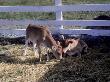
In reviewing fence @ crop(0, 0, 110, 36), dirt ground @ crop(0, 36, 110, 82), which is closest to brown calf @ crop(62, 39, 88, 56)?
dirt ground @ crop(0, 36, 110, 82)

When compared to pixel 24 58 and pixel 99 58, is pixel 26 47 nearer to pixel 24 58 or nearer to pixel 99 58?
pixel 24 58

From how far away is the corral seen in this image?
28.1 feet

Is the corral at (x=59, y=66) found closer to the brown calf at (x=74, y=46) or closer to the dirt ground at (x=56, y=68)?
the dirt ground at (x=56, y=68)

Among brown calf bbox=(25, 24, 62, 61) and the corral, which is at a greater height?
brown calf bbox=(25, 24, 62, 61)

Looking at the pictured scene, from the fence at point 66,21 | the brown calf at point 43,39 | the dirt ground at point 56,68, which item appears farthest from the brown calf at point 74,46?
the fence at point 66,21

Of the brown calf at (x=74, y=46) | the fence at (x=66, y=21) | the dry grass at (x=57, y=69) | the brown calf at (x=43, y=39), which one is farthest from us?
the fence at (x=66, y=21)

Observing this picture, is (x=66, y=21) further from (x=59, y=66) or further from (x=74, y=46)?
(x=59, y=66)

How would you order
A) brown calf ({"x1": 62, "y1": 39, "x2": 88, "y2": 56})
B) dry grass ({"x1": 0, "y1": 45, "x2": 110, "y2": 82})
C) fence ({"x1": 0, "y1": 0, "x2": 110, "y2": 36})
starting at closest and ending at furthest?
1. dry grass ({"x1": 0, "y1": 45, "x2": 110, "y2": 82})
2. brown calf ({"x1": 62, "y1": 39, "x2": 88, "y2": 56})
3. fence ({"x1": 0, "y1": 0, "x2": 110, "y2": 36})

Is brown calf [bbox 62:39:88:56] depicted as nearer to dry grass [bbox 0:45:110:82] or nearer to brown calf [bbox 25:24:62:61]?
dry grass [bbox 0:45:110:82]

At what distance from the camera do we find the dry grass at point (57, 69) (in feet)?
28.0

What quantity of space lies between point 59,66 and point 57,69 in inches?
7.6

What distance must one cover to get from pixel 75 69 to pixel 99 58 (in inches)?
36.4

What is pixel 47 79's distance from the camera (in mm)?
8492

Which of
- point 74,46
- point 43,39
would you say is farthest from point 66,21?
point 43,39
